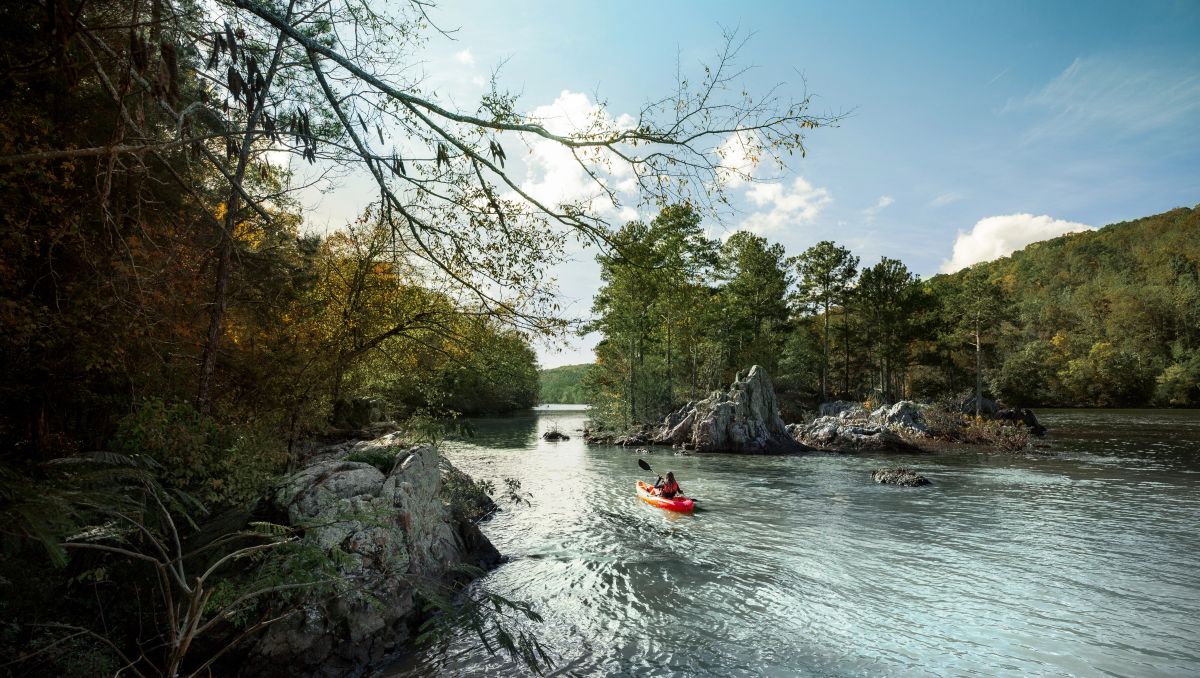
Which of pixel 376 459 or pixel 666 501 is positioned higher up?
pixel 376 459

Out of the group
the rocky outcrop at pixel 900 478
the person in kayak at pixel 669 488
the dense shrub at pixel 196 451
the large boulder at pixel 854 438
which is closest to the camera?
the dense shrub at pixel 196 451

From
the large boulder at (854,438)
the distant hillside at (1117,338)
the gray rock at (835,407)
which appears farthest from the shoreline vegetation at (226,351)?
the distant hillside at (1117,338)

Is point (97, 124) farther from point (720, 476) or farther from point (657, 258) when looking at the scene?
point (720, 476)

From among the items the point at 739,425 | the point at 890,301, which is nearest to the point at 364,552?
the point at 739,425

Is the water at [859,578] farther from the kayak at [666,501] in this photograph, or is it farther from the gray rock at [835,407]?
the gray rock at [835,407]

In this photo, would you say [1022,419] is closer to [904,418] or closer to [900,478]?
[904,418]

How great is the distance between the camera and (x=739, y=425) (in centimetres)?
2875

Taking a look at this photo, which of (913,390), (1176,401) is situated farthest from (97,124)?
(1176,401)

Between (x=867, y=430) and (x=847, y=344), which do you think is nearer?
(x=867, y=430)

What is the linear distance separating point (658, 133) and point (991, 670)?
758 cm

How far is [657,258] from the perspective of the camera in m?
5.88

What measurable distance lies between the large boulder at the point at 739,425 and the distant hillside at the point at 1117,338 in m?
33.1

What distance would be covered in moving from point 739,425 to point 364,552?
23.9m

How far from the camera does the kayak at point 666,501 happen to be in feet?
48.2
